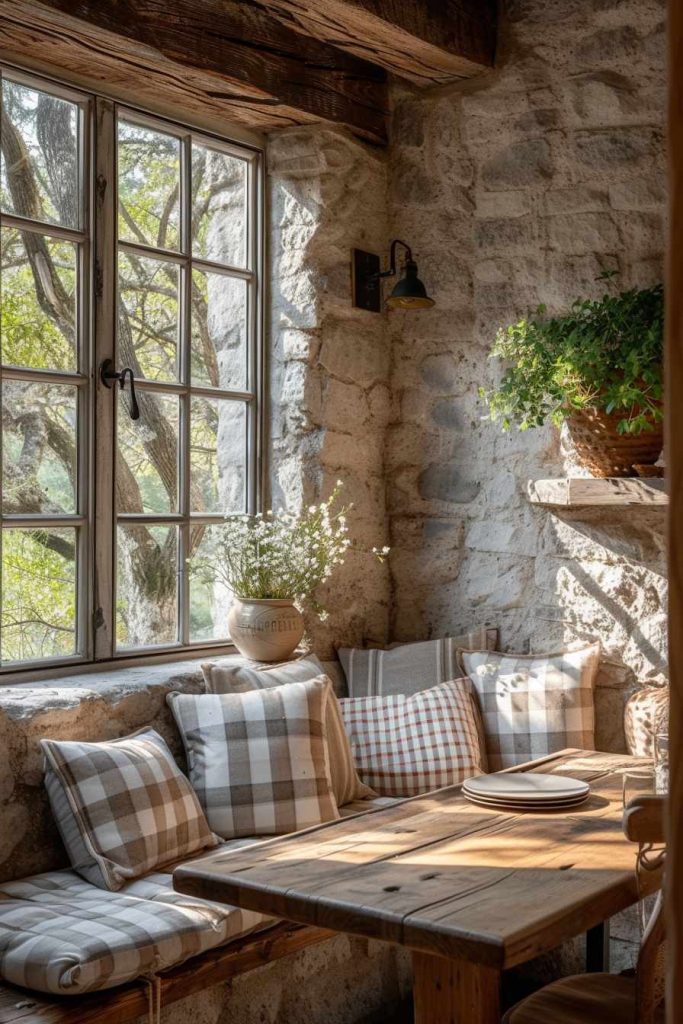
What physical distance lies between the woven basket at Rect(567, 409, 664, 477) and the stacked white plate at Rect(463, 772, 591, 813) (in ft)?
3.51

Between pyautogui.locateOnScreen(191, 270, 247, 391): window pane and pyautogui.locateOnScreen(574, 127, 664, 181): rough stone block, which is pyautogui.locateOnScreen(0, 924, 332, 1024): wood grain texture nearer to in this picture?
pyautogui.locateOnScreen(191, 270, 247, 391): window pane

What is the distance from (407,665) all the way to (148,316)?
1404 mm

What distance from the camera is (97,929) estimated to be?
237cm

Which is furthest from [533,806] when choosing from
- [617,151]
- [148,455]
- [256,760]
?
[617,151]

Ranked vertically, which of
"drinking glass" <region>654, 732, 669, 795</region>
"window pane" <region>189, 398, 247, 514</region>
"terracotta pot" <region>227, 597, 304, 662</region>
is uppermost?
"window pane" <region>189, 398, 247, 514</region>

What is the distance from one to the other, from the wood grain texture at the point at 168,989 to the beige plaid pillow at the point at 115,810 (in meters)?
0.28

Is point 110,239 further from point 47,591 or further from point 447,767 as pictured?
point 447,767

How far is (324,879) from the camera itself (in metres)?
2.03

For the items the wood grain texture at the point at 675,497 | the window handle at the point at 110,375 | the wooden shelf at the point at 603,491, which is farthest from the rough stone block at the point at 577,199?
the wood grain texture at the point at 675,497

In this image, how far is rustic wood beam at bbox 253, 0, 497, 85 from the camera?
3318 mm

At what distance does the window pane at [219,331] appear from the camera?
3.69m

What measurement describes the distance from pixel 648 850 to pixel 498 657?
189 cm

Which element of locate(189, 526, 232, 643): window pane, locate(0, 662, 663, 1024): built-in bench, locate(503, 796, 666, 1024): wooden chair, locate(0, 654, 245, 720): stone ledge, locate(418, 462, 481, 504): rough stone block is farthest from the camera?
locate(418, 462, 481, 504): rough stone block

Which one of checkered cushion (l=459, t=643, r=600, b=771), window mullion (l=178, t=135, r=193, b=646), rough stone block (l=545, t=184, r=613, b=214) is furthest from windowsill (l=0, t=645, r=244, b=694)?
rough stone block (l=545, t=184, r=613, b=214)
